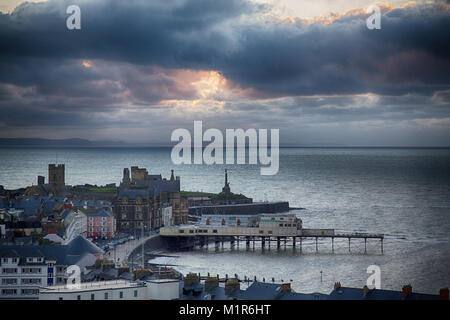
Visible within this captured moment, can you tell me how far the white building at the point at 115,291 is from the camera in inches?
871

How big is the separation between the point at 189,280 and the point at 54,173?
61.6 meters

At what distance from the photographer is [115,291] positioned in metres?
23.1

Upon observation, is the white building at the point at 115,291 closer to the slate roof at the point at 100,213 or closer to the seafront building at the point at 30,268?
the seafront building at the point at 30,268

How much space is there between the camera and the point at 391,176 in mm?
170375

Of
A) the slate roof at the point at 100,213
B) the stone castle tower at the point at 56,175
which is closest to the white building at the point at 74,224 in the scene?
the slate roof at the point at 100,213

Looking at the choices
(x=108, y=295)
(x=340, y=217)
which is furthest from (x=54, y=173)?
(x=108, y=295)

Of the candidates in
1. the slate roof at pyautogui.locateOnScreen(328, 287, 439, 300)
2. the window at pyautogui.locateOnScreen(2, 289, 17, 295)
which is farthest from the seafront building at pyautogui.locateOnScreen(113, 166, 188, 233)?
the slate roof at pyautogui.locateOnScreen(328, 287, 439, 300)

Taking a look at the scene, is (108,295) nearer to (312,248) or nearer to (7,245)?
(7,245)

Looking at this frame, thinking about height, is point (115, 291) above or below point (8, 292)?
above

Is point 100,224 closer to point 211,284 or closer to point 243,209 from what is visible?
point 211,284

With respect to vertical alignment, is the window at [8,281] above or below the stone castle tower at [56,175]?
below

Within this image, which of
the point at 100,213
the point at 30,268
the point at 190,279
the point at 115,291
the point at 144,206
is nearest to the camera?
the point at 115,291

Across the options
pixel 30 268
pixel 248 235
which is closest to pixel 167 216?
pixel 248 235

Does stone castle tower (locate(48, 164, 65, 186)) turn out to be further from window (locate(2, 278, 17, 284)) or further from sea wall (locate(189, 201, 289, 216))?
window (locate(2, 278, 17, 284))
